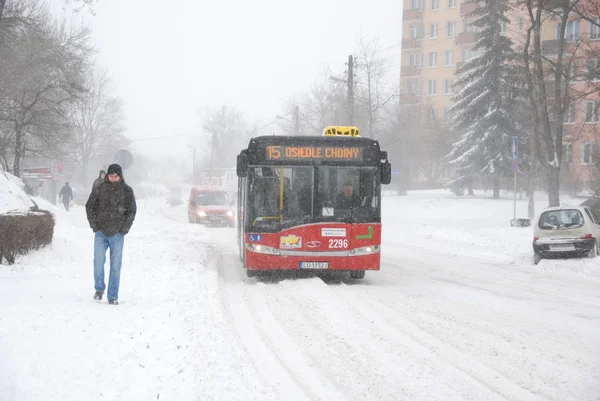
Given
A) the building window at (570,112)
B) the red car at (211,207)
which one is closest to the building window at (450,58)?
the building window at (570,112)

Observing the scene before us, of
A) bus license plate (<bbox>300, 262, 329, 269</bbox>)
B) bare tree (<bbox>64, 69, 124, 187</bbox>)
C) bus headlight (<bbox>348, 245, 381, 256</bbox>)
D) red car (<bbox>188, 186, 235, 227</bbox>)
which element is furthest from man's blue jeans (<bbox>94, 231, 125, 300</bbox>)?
bare tree (<bbox>64, 69, 124, 187</bbox>)

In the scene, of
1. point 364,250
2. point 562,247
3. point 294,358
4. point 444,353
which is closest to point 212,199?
point 562,247

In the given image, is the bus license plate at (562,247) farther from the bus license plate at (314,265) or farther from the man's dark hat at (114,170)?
the man's dark hat at (114,170)

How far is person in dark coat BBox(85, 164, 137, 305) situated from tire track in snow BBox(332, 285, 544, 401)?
11.6ft

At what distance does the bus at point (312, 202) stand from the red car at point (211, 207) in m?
19.1

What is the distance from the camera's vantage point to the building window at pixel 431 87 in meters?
72.4

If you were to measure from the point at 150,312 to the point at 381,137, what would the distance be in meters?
46.4

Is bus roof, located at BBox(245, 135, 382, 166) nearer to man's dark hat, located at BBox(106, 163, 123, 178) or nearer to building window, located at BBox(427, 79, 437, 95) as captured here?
man's dark hat, located at BBox(106, 163, 123, 178)

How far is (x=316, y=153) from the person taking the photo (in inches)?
500

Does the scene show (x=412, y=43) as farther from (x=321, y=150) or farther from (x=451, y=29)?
(x=321, y=150)

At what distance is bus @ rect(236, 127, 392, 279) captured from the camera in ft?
40.7

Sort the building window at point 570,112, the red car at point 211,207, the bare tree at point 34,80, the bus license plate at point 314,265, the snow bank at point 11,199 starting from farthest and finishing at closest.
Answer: the red car at point 211,207
the building window at point 570,112
the bare tree at point 34,80
the snow bank at point 11,199
the bus license plate at point 314,265

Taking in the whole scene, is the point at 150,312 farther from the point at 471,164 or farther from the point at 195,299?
the point at 471,164

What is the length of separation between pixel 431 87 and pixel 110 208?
67496mm
